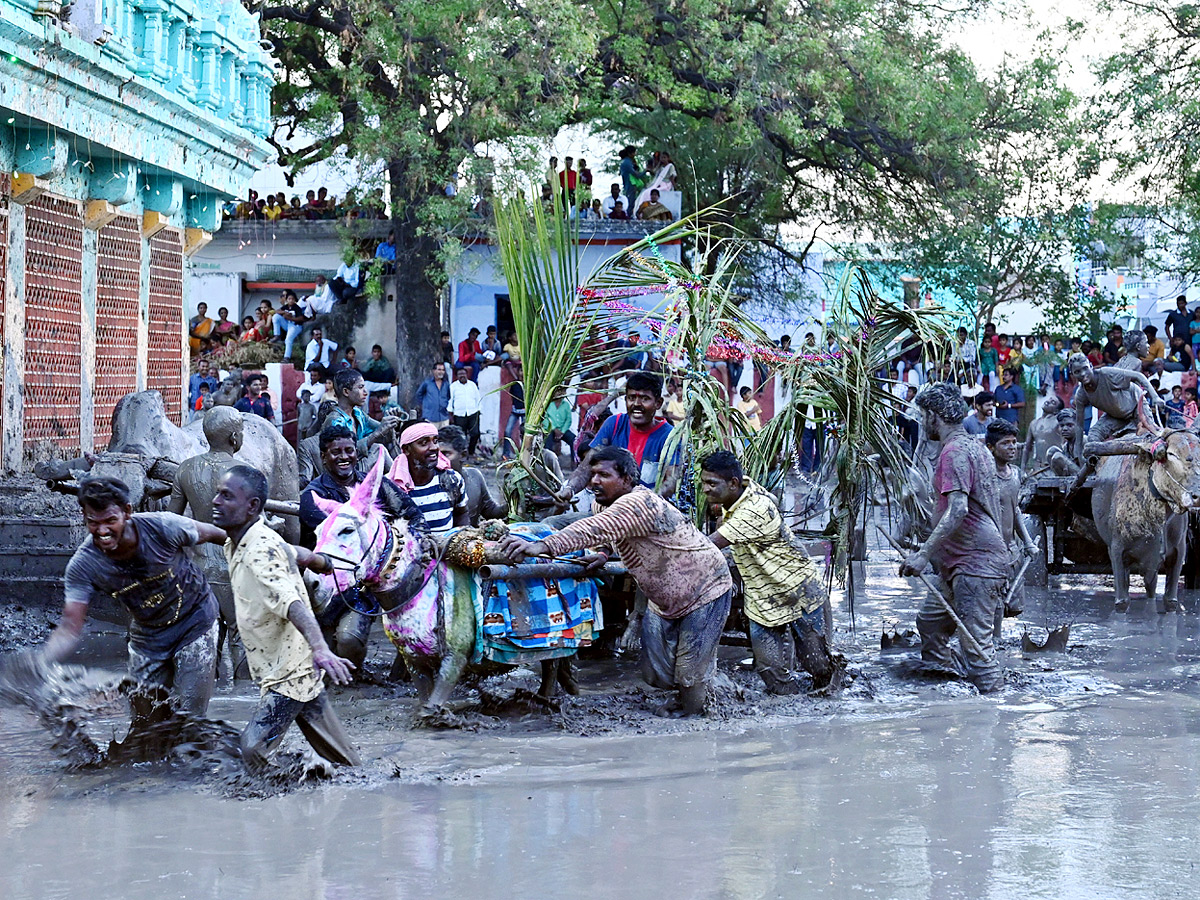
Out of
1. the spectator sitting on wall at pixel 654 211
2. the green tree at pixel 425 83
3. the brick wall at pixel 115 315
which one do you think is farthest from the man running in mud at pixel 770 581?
the spectator sitting on wall at pixel 654 211

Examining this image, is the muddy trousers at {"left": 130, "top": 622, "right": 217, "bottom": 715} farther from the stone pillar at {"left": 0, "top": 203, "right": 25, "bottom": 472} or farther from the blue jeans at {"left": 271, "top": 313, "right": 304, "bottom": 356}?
the blue jeans at {"left": 271, "top": 313, "right": 304, "bottom": 356}

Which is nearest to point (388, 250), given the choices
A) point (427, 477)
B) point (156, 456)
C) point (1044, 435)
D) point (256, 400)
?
point (256, 400)

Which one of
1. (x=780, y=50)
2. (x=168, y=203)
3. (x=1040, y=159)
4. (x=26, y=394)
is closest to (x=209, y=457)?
(x=26, y=394)

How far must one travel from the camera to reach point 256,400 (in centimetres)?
1667

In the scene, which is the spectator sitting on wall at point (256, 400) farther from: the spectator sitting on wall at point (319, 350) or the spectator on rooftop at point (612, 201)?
the spectator on rooftop at point (612, 201)

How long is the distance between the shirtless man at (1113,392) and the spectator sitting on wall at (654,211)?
480 inches

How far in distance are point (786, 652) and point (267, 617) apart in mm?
3436

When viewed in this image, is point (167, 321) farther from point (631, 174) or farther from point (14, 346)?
point (631, 174)

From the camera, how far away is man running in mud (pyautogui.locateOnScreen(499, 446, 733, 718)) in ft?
25.7

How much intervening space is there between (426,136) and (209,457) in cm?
1278

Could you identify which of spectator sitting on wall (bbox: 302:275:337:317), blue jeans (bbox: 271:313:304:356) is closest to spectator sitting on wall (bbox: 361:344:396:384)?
blue jeans (bbox: 271:313:304:356)

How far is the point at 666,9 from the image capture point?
890 inches


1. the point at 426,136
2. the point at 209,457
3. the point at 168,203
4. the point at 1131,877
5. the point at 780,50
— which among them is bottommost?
the point at 1131,877

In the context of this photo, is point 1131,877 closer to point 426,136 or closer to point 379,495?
point 379,495
